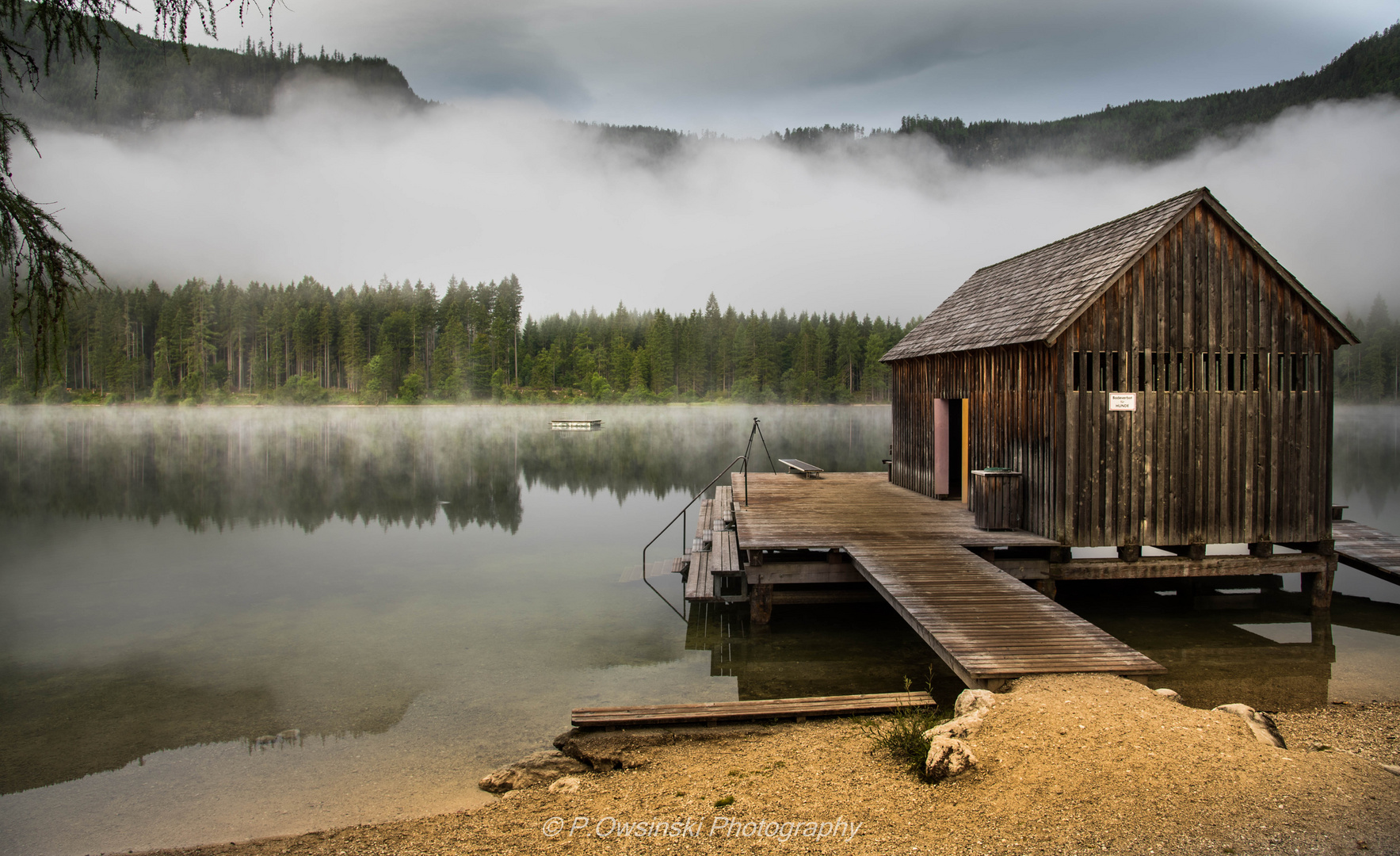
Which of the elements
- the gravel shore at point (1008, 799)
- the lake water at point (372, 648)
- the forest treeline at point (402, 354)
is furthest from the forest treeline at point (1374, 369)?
the gravel shore at point (1008, 799)

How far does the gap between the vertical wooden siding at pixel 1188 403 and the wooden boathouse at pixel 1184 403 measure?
0.07 ft

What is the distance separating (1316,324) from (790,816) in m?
11.5

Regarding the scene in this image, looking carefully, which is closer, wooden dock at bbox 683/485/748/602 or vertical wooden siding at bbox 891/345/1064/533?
vertical wooden siding at bbox 891/345/1064/533

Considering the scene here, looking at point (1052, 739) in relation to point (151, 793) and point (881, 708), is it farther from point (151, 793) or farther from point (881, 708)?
point (151, 793)

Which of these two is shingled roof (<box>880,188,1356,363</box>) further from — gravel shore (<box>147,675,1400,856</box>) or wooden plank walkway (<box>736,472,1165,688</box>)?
gravel shore (<box>147,675,1400,856</box>)

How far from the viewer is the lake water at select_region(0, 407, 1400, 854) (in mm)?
7059

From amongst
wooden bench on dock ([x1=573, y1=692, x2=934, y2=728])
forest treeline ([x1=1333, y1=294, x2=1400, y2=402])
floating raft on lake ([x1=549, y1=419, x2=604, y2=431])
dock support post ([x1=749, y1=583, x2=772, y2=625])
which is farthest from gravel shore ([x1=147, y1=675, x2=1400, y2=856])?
forest treeline ([x1=1333, y1=294, x2=1400, y2=402])

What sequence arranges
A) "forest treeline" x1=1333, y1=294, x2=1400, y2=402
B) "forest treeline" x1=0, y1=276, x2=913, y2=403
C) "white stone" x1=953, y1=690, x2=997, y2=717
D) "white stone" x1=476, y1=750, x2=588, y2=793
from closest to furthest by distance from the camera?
"white stone" x1=953, y1=690, x2=997, y2=717 < "white stone" x1=476, y1=750, x2=588, y2=793 < "forest treeline" x1=0, y1=276, x2=913, y2=403 < "forest treeline" x1=1333, y1=294, x2=1400, y2=402

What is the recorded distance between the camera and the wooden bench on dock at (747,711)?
707 centimetres

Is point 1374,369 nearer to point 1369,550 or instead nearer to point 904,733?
point 1369,550

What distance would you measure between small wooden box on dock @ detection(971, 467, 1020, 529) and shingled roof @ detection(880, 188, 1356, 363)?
7.01 feet

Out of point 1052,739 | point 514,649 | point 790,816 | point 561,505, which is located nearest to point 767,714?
point 790,816

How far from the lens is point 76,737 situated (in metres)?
8.06

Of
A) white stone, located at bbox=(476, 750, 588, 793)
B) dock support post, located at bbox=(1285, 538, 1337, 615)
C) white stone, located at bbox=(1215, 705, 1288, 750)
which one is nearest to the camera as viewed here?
white stone, located at bbox=(1215, 705, 1288, 750)
